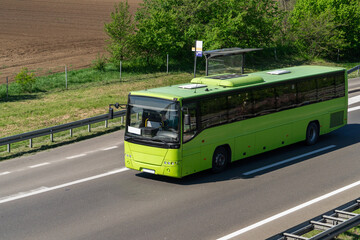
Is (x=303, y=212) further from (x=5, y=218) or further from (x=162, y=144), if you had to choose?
(x=5, y=218)

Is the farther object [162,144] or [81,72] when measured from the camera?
[81,72]

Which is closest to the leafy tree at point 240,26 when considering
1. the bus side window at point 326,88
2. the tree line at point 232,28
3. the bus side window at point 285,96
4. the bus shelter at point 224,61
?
the tree line at point 232,28

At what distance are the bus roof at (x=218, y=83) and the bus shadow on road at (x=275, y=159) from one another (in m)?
2.42

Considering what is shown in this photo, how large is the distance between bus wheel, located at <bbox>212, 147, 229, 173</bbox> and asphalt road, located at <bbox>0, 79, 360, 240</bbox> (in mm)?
238

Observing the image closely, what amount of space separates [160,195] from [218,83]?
13.9ft

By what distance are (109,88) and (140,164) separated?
17690mm

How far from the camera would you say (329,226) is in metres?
9.89

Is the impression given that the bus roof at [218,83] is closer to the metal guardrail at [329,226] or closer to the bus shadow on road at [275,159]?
the bus shadow on road at [275,159]

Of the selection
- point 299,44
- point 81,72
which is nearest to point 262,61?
point 299,44

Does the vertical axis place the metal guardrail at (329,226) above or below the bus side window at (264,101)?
below

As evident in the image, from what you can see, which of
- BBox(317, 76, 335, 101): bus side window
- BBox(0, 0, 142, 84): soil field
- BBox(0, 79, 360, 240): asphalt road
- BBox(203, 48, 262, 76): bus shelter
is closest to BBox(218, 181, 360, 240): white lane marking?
BBox(0, 79, 360, 240): asphalt road

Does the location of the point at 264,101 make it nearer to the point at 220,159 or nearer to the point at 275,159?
the point at 275,159

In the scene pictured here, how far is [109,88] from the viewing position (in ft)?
106

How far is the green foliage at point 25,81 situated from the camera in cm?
3047
